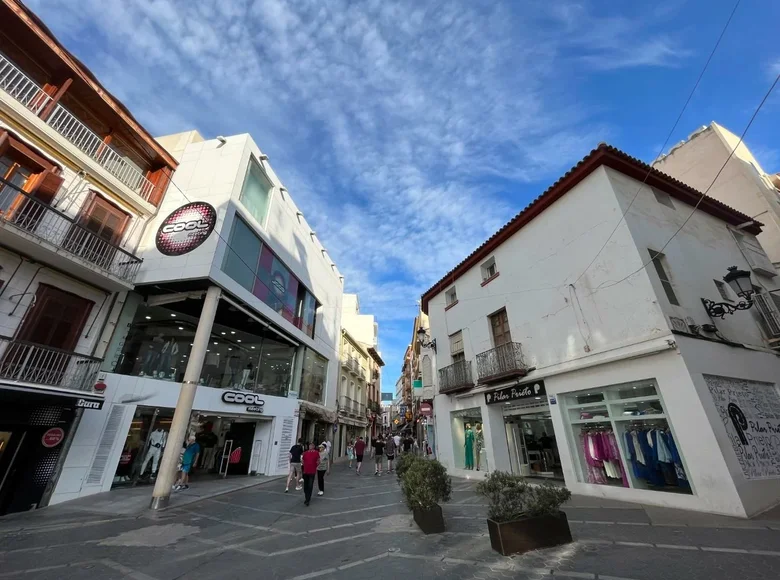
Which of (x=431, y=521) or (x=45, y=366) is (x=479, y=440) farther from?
(x=45, y=366)

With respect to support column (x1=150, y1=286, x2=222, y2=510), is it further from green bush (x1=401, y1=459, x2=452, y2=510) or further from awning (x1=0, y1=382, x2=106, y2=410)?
green bush (x1=401, y1=459, x2=452, y2=510)

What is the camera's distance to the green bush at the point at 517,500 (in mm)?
5031

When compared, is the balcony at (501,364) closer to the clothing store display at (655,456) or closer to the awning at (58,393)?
the clothing store display at (655,456)

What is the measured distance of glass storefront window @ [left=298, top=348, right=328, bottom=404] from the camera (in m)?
20.1

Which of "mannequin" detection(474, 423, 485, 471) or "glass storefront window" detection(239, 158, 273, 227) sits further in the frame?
"glass storefront window" detection(239, 158, 273, 227)

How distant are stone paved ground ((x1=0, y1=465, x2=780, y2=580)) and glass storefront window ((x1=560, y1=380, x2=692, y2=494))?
96 cm

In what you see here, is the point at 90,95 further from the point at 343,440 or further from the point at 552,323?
the point at 343,440

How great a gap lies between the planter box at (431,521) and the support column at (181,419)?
23.7ft

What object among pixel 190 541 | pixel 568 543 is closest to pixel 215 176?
pixel 190 541

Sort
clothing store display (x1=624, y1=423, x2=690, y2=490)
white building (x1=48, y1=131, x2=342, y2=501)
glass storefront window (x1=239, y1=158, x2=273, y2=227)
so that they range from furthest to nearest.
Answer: glass storefront window (x1=239, y1=158, x2=273, y2=227), white building (x1=48, y1=131, x2=342, y2=501), clothing store display (x1=624, y1=423, x2=690, y2=490)

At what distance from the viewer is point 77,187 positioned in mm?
10594

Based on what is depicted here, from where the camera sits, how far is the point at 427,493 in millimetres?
6172

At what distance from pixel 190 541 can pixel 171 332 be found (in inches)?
376

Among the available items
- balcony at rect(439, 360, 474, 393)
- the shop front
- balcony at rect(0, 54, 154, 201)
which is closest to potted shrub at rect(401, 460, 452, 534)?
balcony at rect(439, 360, 474, 393)
